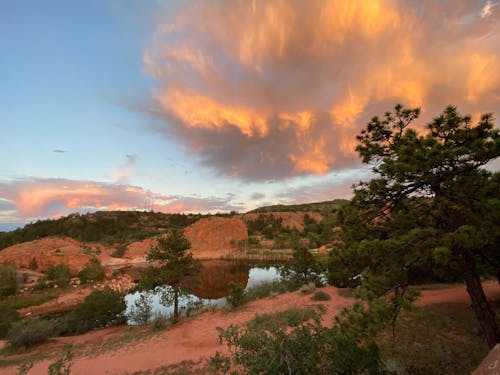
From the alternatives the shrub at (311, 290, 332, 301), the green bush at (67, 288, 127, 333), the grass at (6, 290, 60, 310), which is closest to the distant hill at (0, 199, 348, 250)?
the grass at (6, 290, 60, 310)

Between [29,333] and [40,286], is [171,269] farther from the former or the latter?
[40,286]

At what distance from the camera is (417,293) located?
14.6 feet

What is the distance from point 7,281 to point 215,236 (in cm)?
4039

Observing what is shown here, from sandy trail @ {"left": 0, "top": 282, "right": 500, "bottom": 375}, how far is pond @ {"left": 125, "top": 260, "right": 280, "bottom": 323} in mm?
5791

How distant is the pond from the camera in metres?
23.6

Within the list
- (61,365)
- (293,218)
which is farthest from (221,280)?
(293,218)

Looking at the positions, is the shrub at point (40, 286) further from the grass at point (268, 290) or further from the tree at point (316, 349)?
the tree at point (316, 349)

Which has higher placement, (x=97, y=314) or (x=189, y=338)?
(x=97, y=314)

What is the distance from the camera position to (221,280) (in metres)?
32.3

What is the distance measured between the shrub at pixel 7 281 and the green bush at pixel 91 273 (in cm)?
633

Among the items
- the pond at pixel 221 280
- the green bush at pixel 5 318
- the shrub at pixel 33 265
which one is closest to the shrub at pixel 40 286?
the pond at pixel 221 280

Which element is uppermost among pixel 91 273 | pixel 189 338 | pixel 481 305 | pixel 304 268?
pixel 481 305

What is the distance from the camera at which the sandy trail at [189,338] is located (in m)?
9.52

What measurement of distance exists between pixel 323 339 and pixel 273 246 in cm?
5166
